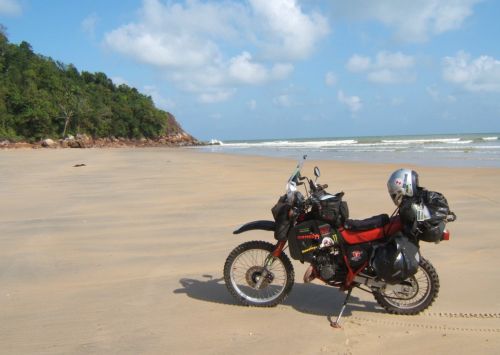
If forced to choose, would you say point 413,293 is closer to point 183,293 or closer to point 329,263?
point 329,263

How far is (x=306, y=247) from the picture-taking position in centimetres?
398

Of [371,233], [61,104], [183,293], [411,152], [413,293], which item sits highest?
[61,104]

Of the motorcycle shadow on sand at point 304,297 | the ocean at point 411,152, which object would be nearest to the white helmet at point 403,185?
the motorcycle shadow on sand at point 304,297

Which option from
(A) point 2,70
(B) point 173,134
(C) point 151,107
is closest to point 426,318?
(A) point 2,70

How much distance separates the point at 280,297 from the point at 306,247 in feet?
2.02

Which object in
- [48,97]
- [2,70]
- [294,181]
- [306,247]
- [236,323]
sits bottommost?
[236,323]

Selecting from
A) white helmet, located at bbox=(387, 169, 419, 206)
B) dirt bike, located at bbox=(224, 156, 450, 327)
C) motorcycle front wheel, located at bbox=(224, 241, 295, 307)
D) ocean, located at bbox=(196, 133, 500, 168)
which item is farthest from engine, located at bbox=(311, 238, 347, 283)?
ocean, located at bbox=(196, 133, 500, 168)

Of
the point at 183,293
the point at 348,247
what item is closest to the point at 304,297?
the point at 348,247

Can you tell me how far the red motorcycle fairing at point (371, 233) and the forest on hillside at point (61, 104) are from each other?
183 feet

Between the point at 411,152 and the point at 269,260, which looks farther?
the point at 411,152

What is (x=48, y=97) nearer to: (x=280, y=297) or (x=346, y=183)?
(x=346, y=183)

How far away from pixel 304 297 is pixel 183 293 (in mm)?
1215

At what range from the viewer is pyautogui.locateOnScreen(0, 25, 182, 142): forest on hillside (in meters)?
59.2

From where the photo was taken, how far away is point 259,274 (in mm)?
4328
